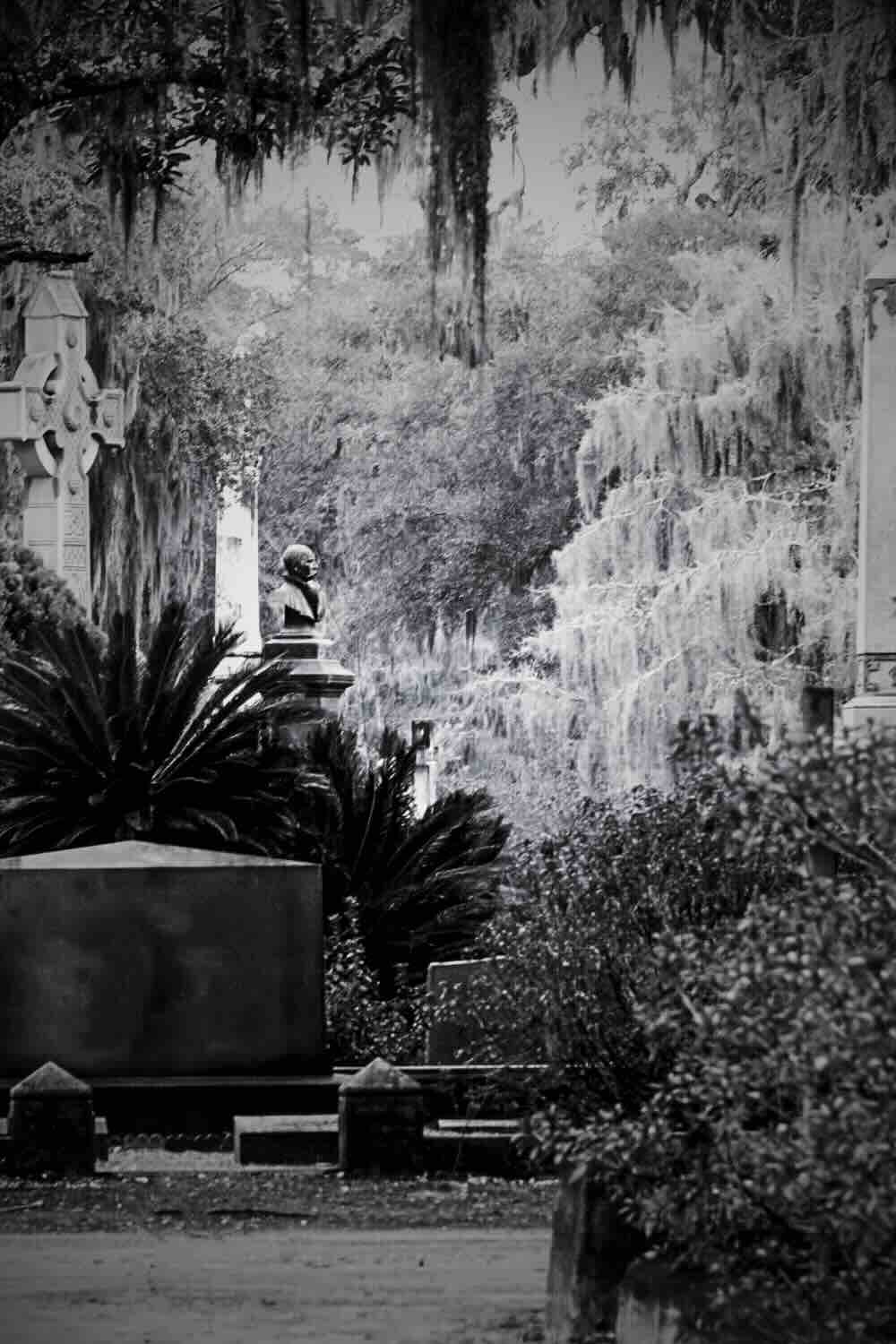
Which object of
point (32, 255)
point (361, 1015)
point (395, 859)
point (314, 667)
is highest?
point (32, 255)

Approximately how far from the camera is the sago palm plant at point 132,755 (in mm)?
10266

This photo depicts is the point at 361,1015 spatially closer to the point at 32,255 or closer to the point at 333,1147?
the point at 333,1147

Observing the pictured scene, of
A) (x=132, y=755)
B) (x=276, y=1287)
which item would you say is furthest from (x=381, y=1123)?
(x=132, y=755)

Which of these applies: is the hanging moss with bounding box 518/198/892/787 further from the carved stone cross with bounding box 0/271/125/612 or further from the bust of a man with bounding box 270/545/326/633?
the carved stone cross with bounding box 0/271/125/612

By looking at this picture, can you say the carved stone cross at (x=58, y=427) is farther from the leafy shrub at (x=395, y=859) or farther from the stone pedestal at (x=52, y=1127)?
the stone pedestal at (x=52, y=1127)

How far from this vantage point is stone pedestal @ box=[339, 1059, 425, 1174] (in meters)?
7.23

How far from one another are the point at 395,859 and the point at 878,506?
2.69m

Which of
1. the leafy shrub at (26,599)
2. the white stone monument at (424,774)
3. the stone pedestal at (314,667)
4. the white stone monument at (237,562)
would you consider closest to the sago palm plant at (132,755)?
the leafy shrub at (26,599)

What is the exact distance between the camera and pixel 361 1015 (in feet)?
31.5

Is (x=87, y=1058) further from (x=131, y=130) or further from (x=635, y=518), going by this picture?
(x=635, y=518)

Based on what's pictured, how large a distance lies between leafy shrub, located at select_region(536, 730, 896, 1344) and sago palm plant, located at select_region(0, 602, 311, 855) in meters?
6.38

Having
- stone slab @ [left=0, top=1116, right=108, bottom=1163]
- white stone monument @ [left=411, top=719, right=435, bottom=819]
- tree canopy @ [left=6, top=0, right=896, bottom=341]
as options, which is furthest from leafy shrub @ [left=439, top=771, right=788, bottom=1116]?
white stone monument @ [left=411, top=719, right=435, bottom=819]

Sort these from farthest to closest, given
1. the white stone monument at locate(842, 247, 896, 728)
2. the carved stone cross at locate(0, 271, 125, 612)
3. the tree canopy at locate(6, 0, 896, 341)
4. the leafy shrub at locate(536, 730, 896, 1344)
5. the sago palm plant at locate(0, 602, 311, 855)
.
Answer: the tree canopy at locate(6, 0, 896, 341) → the carved stone cross at locate(0, 271, 125, 612) → the sago palm plant at locate(0, 602, 311, 855) → the white stone monument at locate(842, 247, 896, 728) → the leafy shrub at locate(536, 730, 896, 1344)

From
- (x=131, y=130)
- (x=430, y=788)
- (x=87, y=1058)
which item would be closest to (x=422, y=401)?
(x=430, y=788)
